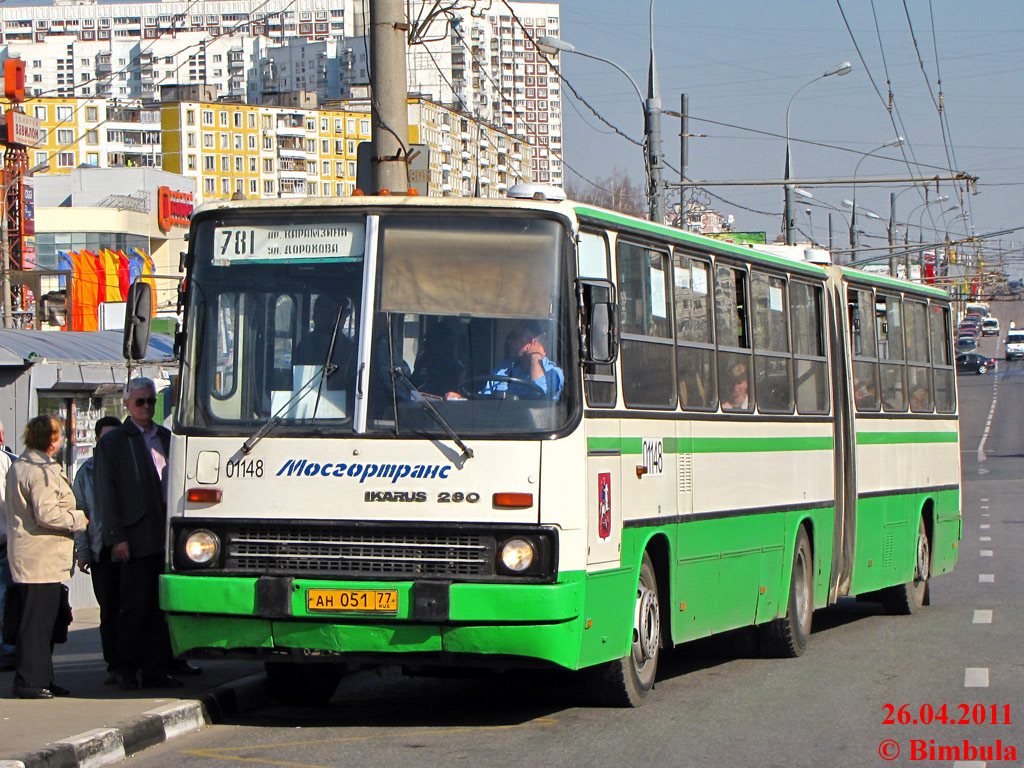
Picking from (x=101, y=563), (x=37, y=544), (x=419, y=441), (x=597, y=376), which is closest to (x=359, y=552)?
(x=419, y=441)

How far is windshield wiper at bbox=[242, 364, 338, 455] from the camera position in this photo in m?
8.55

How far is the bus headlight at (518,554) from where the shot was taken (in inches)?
324

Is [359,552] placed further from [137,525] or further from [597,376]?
[137,525]

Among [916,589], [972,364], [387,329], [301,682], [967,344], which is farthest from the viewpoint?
[972,364]

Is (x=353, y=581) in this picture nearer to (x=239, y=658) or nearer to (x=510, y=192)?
(x=239, y=658)

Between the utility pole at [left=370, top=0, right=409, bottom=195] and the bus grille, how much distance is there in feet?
19.6

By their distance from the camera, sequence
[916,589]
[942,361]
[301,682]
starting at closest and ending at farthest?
1. [301,682]
2. [916,589]
3. [942,361]

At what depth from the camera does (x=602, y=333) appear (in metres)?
8.52

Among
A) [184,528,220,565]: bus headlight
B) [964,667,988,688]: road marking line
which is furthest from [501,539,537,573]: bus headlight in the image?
[964,667,988,688]: road marking line

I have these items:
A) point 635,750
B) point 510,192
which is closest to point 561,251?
point 510,192

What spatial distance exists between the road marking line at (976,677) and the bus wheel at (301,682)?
13.2ft

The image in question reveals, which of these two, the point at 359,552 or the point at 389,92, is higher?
the point at 389,92

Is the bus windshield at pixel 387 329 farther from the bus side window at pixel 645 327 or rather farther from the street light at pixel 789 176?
the street light at pixel 789 176

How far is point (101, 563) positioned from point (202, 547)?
1.72 m
